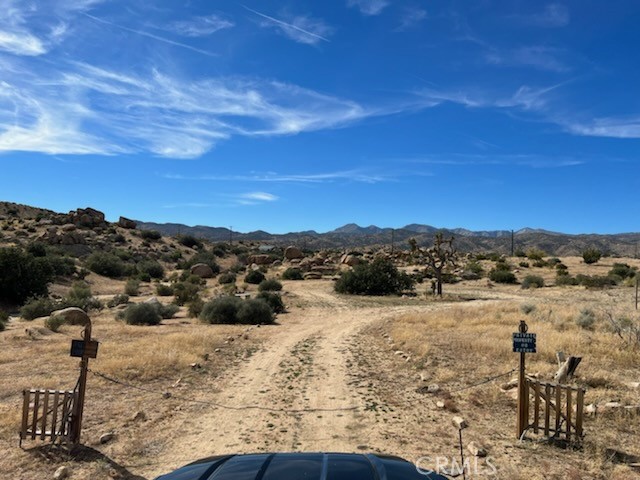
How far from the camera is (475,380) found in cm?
1171

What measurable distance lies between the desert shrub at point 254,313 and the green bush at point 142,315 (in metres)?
3.91

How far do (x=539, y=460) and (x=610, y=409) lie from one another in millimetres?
2999

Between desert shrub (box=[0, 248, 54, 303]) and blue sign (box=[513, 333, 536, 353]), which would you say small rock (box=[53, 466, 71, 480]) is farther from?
desert shrub (box=[0, 248, 54, 303])

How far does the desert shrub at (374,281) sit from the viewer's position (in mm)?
37188

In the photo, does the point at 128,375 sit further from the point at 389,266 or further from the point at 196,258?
the point at 196,258

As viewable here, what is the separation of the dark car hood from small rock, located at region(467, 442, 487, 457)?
4168 mm

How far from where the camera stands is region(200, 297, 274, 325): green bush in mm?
22500

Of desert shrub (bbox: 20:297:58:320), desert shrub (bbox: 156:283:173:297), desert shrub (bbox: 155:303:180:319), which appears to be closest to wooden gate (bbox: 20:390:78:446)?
desert shrub (bbox: 155:303:180:319)

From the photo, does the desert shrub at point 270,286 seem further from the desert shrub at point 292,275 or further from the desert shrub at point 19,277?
the desert shrub at point 19,277

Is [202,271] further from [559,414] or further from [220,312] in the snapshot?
[559,414]

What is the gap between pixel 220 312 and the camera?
22.7m

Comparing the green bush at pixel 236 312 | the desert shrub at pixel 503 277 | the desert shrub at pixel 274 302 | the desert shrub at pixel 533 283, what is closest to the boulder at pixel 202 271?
the desert shrub at pixel 274 302

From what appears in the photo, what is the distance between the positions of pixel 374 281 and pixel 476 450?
30.0 m

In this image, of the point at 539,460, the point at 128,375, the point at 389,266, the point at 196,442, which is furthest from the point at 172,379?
the point at 389,266
